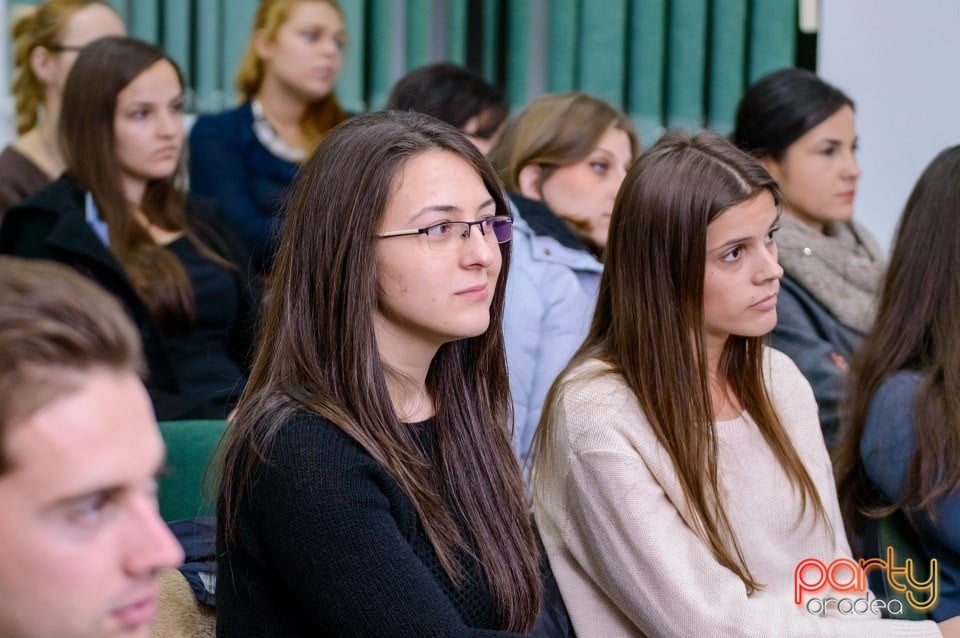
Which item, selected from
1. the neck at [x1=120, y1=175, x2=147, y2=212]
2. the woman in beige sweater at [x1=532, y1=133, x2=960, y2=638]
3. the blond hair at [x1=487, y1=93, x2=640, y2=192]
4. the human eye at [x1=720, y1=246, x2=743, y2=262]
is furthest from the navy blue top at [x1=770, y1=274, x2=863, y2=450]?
the neck at [x1=120, y1=175, x2=147, y2=212]

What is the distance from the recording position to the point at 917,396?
2.19m

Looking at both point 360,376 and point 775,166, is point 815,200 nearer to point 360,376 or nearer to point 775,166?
point 775,166

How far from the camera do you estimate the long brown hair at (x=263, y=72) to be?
3662 millimetres

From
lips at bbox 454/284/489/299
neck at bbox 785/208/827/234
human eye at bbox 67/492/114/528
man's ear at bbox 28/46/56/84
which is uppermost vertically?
man's ear at bbox 28/46/56/84

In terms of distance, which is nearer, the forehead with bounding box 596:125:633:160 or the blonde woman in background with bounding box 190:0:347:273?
the forehead with bounding box 596:125:633:160

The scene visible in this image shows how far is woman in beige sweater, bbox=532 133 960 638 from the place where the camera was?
1713mm

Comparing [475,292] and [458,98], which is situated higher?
[458,98]

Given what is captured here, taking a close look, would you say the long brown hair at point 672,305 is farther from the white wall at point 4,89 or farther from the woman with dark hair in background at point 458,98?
the white wall at point 4,89

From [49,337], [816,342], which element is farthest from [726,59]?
[49,337]

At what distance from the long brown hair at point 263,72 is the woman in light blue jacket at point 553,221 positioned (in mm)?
858

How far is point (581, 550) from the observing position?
179cm

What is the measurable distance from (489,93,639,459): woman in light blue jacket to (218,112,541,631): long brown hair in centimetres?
90

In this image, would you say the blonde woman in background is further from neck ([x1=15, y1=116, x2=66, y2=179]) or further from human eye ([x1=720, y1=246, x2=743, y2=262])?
human eye ([x1=720, y1=246, x2=743, y2=262])

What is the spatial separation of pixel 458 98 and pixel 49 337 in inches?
94.1
